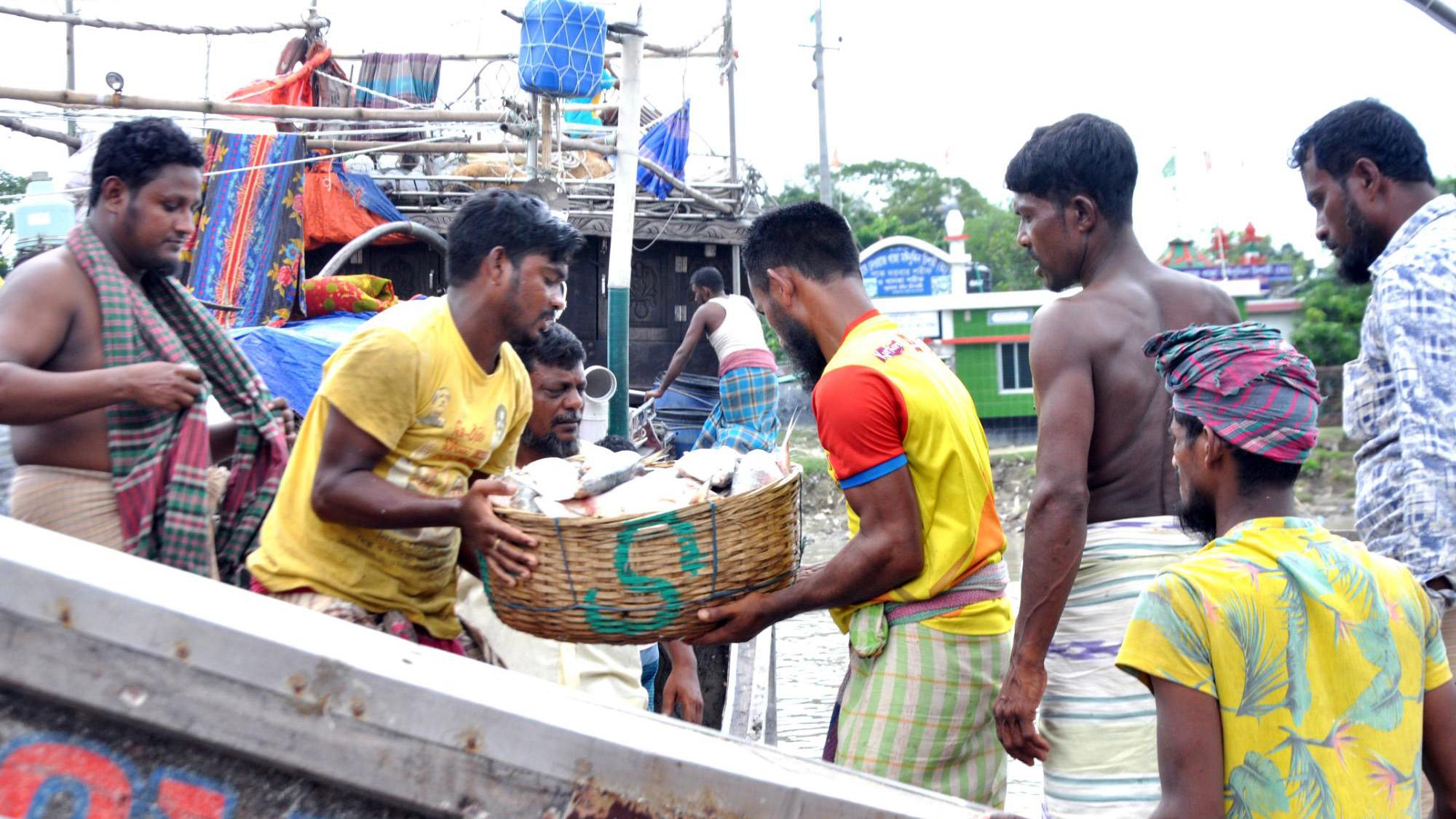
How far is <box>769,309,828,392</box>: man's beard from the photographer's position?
2904mm

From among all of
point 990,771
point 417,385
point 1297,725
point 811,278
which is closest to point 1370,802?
point 1297,725

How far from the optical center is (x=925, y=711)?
2.63 meters

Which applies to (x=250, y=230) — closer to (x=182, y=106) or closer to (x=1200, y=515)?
(x=182, y=106)

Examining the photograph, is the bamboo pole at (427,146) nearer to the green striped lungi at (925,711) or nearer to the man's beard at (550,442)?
the man's beard at (550,442)

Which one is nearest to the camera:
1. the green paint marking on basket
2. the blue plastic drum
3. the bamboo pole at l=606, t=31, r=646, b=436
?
the green paint marking on basket

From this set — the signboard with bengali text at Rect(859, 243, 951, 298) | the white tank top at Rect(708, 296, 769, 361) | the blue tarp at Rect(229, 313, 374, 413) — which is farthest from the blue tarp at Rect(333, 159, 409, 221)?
the signboard with bengali text at Rect(859, 243, 951, 298)

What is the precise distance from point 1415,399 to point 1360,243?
1.64 feet

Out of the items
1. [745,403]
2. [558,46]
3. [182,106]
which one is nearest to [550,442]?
[745,403]

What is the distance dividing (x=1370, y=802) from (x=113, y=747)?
170cm

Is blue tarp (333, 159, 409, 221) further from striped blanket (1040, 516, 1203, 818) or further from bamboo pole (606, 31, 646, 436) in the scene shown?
striped blanket (1040, 516, 1203, 818)

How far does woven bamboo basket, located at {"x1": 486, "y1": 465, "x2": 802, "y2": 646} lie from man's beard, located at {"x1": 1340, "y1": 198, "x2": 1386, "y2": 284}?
1.62 meters

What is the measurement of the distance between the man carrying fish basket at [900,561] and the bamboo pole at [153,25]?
11205 mm

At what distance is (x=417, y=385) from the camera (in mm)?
2629

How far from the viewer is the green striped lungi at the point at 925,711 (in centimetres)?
263
